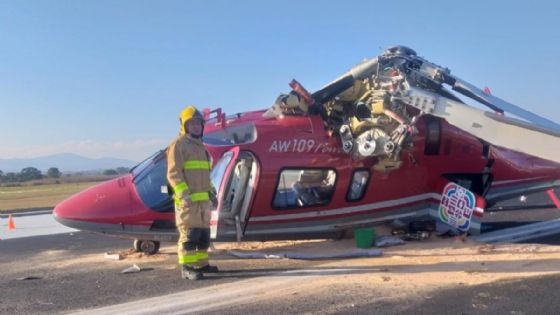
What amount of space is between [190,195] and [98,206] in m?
2.05

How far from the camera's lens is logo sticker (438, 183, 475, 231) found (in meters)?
8.70

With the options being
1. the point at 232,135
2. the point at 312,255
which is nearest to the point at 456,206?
the point at 312,255

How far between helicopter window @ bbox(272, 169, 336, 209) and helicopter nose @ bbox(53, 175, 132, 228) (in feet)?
8.21

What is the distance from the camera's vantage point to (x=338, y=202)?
8.62 m

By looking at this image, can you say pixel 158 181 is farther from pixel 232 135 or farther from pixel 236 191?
pixel 232 135

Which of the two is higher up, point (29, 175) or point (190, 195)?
point (29, 175)

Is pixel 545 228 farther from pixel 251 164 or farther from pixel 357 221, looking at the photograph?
pixel 251 164

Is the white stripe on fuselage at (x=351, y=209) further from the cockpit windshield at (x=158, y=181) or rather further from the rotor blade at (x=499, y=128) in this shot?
the rotor blade at (x=499, y=128)

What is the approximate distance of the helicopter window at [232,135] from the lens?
8.34 metres

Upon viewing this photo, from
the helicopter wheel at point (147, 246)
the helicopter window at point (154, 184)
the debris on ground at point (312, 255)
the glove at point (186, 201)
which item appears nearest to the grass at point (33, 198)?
the helicopter wheel at point (147, 246)

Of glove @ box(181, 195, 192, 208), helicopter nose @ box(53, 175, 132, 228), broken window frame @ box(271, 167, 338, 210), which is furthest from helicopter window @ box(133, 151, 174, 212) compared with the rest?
broken window frame @ box(271, 167, 338, 210)

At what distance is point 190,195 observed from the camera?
677 centimetres

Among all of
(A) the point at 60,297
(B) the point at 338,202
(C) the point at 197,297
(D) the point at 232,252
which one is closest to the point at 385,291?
(C) the point at 197,297

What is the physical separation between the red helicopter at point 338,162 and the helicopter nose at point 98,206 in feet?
0.05
